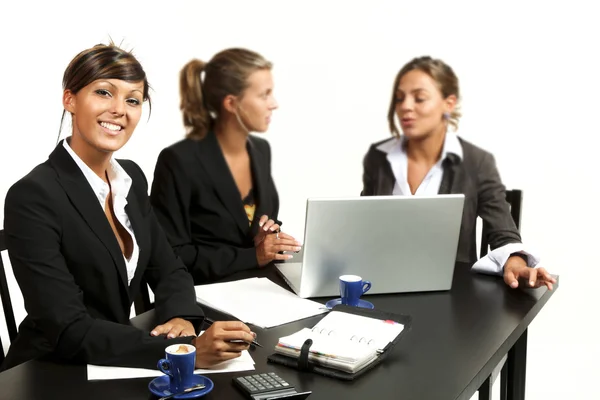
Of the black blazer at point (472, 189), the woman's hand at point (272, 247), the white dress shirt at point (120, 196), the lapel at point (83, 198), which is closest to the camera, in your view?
the lapel at point (83, 198)

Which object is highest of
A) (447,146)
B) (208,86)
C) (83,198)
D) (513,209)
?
(208,86)

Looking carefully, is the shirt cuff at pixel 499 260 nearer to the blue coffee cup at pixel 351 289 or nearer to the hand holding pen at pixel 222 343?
the blue coffee cup at pixel 351 289

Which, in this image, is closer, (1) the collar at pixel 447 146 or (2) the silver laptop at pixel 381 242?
(2) the silver laptop at pixel 381 242

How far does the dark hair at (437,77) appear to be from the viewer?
107 inches

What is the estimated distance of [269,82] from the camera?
9.12ft

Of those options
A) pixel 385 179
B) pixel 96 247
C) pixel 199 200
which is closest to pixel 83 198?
pixel 96 247

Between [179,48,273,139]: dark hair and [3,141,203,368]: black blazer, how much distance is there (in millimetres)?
712

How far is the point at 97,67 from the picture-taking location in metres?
1.68

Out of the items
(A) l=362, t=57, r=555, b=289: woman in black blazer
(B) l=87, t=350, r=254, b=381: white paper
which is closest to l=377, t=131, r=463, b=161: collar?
(A) l=362, t=57, r=555, b=289: woman in black blazer

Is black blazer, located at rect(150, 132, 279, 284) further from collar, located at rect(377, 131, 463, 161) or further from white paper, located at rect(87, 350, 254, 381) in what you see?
white paper, located at rect(87, 350, 254, 381)

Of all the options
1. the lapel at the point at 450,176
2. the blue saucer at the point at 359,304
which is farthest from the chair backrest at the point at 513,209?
the blue saucer at the point at 359,304

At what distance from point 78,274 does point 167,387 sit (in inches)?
19.5

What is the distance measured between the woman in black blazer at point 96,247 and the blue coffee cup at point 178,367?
0.10m

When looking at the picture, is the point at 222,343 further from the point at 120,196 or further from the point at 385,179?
the point at 385,179
